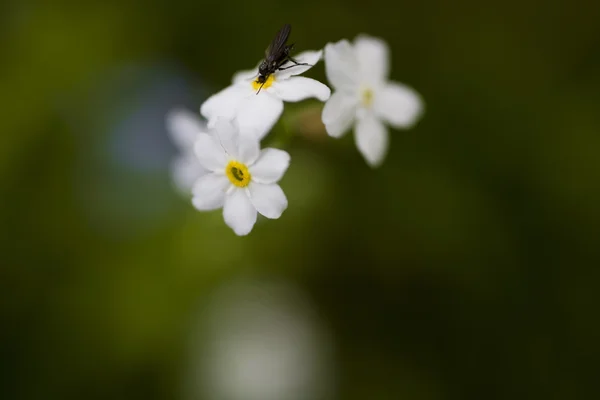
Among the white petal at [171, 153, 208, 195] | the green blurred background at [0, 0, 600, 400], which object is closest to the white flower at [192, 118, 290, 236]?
the white petal at [171, 153, 208, 195]

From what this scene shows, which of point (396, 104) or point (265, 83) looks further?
point (396, 104)

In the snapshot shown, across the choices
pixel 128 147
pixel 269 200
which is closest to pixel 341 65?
pixel 269 200

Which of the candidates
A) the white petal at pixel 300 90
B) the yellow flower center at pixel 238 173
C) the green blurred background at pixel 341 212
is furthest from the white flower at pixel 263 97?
the green blurred background at pixel 341 212

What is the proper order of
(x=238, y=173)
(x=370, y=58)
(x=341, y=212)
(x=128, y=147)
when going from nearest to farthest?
(x=238, y=173) < (x=370, y=58) < (x=341, y=212) < (x=128, y=147)

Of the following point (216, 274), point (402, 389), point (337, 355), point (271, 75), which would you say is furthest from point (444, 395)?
point (271, 75)

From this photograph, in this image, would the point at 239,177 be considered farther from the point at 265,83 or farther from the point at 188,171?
the point at 188,171

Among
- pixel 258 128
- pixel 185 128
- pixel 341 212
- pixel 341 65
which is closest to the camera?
pixel 258 128

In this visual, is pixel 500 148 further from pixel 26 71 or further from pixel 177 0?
pixel 26 71

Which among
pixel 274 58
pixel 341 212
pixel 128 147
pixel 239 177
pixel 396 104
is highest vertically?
pixel 128 147

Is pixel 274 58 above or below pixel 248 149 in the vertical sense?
above
